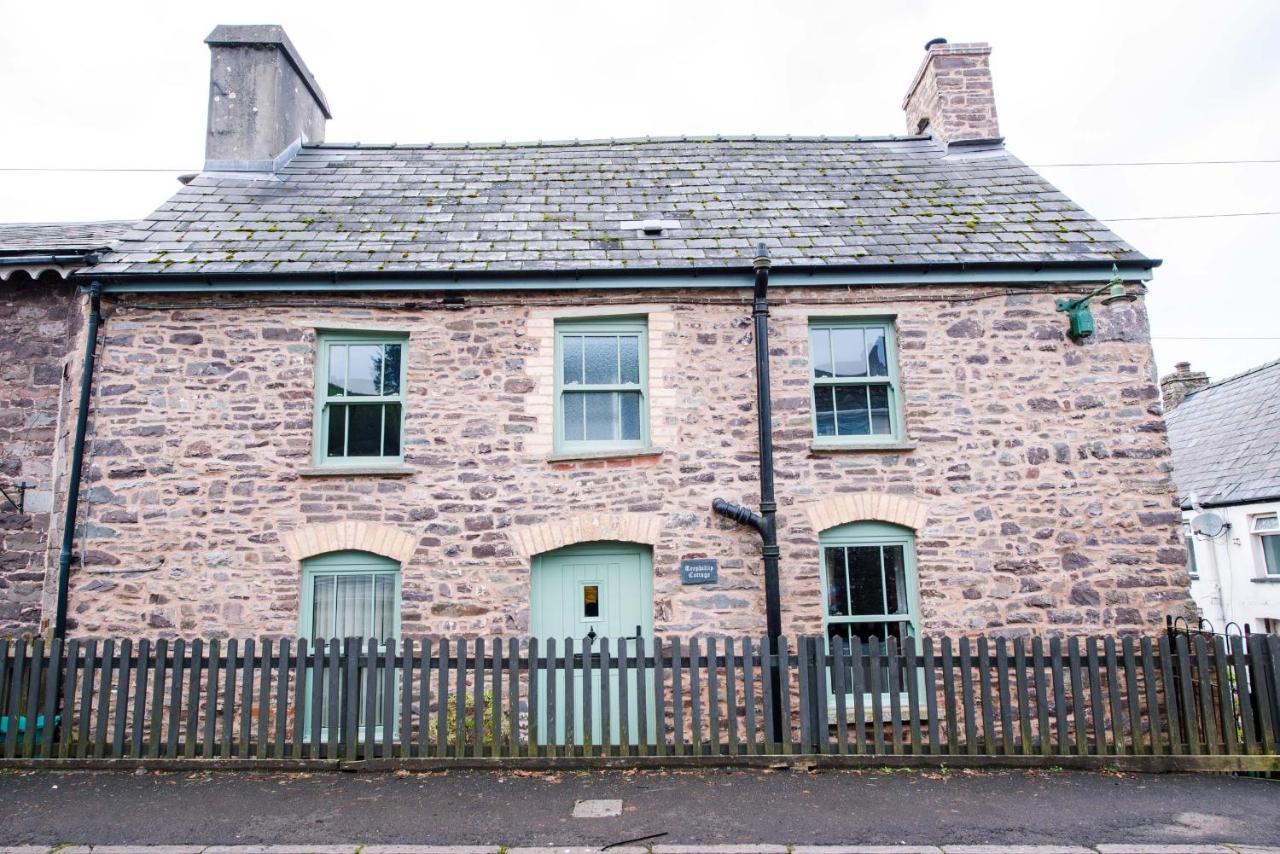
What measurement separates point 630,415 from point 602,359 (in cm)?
75

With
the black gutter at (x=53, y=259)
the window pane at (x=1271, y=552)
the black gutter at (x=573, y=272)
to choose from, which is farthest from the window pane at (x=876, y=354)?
the window pane at (x=1271, y=552)

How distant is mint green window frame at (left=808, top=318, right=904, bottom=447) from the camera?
864 centimetres

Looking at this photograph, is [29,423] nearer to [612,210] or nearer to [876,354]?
[612,210]

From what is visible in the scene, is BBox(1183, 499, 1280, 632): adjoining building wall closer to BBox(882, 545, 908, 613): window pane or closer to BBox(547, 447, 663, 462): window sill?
BBox(882, 545, 908, 613): window pane

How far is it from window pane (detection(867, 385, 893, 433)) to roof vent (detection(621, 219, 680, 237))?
10.5 ft

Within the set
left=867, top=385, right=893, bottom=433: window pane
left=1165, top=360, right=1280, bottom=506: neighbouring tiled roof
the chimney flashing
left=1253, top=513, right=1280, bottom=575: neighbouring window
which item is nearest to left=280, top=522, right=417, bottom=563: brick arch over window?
left=867, top=385, right=893, bottom=433: window pane

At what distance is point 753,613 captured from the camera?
8102 millimetres

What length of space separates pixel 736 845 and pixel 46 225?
12329mm

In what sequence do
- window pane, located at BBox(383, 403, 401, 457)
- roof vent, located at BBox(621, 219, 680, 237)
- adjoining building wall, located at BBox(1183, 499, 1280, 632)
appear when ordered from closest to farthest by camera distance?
window pane, located at BBox(383, 403, 401, 457) < roof vent, located at BBox(621, 219, 680, 237) < adjoining building wall, located at BBox(1183, 499, 1280, 632)

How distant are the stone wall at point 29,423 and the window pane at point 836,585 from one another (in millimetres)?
8641

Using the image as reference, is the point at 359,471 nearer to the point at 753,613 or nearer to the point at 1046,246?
the point at 753,613

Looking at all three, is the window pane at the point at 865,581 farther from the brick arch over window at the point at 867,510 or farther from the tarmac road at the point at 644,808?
the tarmac road at the point at 644,808

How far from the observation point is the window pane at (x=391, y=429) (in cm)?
859

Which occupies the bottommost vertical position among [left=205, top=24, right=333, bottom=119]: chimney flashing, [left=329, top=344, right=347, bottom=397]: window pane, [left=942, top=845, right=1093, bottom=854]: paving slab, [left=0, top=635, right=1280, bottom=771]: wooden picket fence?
[left=942, top=845, right=1093, bottom=854]: paving slab
